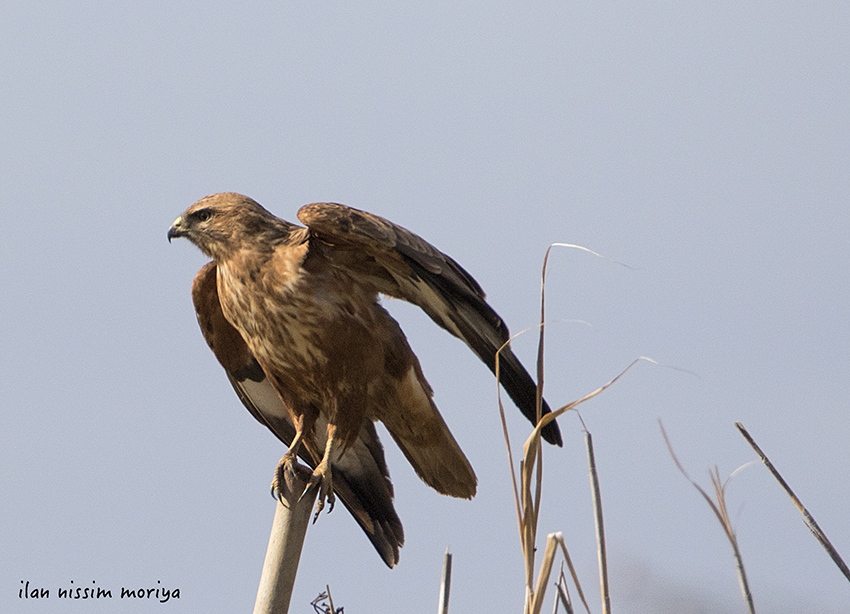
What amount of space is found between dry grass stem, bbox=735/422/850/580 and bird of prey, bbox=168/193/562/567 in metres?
0.63

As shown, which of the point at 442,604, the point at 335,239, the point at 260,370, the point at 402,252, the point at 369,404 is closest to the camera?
the point at 442,604

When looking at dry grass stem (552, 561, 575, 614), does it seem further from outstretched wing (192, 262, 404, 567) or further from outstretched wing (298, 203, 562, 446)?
outstretched wing (192, 262, 404, 567)

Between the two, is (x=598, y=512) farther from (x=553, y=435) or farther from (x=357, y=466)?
(x=357, y=466)

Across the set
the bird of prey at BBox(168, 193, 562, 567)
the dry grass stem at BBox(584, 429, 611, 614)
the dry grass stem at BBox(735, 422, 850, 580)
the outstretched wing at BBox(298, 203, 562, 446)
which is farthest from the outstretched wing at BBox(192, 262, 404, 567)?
the dry grass stem at BBox(735, 422, 850, 580)

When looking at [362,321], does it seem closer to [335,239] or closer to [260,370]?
[335,239]

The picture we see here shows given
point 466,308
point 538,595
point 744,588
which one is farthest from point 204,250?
point 744,588

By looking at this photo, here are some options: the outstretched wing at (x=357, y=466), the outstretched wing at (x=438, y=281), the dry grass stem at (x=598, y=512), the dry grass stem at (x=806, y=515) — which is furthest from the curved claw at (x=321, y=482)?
the dry grass stem at (x=806, y=515)

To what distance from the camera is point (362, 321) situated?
248 centimetres

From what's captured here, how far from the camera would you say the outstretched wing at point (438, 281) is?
216 centimetres

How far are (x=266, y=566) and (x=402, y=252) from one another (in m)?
0.94

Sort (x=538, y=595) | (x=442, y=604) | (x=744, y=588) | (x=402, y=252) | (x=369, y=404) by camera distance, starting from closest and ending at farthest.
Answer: (x=538, y=595) → (x=744, y=588) → (x=442, y=604) → (x=402, y=252) → (x=369, y=404)

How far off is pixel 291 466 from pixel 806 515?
149cm

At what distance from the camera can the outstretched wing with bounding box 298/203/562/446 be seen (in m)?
2.16

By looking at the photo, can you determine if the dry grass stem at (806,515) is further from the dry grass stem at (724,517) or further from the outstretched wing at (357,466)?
the outstretched wing at (357,466)
